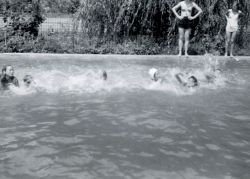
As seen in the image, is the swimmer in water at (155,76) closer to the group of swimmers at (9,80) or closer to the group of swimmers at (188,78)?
the group of swimmers at (188,78)

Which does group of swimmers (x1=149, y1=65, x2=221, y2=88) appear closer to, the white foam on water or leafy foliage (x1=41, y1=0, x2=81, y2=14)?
the white foam on water

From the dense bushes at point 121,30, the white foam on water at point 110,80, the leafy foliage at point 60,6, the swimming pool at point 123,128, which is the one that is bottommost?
the swimming pool at point 123,128

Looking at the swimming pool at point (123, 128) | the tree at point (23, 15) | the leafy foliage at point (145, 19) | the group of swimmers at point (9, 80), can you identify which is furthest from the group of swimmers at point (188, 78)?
the tree at point (23, 15)

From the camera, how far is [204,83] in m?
8.71

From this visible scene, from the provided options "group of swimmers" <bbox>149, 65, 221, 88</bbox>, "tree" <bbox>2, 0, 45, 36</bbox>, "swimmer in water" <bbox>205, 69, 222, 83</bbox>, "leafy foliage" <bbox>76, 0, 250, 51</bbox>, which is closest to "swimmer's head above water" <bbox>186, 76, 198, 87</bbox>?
"group of swimmers" <bbox>149, 65, 221, 88</bbox>

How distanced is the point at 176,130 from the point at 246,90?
3.48 m

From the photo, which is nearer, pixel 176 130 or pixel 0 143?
pixel 0 143

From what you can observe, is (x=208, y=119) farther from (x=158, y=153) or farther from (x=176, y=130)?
(x=158, y=153)

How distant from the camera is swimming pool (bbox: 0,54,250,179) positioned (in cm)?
409

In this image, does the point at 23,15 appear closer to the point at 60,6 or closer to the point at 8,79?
the point at 60,6

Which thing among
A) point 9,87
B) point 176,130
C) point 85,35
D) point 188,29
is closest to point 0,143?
point 176,130

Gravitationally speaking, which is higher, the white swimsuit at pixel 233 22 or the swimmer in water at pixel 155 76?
the white swimsuit at pixel 233 22

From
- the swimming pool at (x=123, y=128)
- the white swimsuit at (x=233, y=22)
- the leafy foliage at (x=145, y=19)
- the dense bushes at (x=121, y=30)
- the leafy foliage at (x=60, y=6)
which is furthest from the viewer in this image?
the leafy foliage at (x=60, y=6)

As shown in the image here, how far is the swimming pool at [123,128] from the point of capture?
13.4 feet
